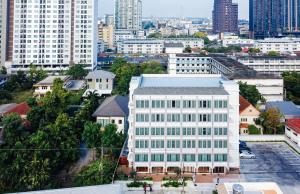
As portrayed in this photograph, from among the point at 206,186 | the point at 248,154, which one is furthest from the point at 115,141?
the point at 248,154

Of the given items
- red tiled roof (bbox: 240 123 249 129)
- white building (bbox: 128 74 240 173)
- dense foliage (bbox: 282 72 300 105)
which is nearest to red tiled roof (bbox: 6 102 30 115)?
white building (bbox: 128 74 240 173)

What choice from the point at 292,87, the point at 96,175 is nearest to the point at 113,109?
the point at 96,175

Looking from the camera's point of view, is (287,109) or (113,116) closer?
(113,116)

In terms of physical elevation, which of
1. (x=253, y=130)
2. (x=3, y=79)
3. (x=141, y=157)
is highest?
(x=3, y=79)

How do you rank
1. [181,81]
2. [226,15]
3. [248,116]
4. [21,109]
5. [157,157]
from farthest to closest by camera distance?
1. [226,15]
2. [21,109]
3. [248,116]
4. [181,81]
5. [157,157]

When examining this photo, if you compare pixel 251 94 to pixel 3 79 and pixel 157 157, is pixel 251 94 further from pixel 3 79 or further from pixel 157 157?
pixel 3 79

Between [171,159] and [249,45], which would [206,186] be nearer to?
[171,159]
